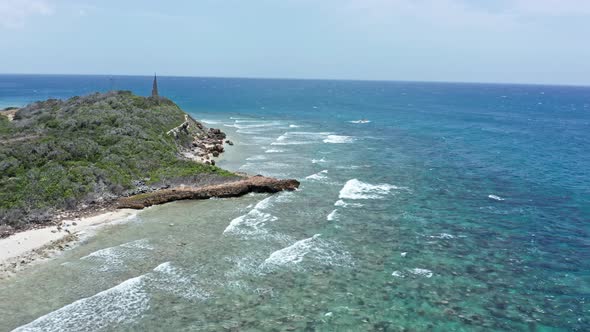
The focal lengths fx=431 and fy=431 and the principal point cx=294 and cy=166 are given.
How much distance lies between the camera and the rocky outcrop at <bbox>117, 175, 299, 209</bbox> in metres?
40.3

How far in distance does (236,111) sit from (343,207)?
100.0 meters

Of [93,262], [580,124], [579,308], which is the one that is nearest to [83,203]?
[93,262]

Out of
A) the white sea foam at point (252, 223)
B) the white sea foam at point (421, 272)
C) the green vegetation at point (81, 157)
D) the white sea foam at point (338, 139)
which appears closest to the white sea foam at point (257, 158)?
the green vegetation at point (81, 157)

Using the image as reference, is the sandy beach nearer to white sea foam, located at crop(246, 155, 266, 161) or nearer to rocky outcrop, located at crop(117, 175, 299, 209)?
rocky outcrop, located at crop(117, 175, 299, 209)

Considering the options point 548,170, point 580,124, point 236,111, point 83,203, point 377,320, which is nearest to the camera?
point 377,320

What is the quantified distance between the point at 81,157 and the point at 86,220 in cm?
1375

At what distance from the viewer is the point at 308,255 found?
30406mm

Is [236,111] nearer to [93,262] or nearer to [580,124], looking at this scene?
[580,124]

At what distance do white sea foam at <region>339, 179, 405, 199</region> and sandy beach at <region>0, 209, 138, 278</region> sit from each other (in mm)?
21688

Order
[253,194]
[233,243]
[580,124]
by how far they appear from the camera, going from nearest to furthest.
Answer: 1. [233,243]
2. [253,194]
3. [580,124]

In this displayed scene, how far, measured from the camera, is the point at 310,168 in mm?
56562

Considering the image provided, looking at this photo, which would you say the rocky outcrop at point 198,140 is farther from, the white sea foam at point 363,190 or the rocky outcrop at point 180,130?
the white sea foam at point 363,190

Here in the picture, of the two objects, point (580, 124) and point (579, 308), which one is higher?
point (580, 124)

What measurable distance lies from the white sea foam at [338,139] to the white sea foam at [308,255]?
46.5 meters
